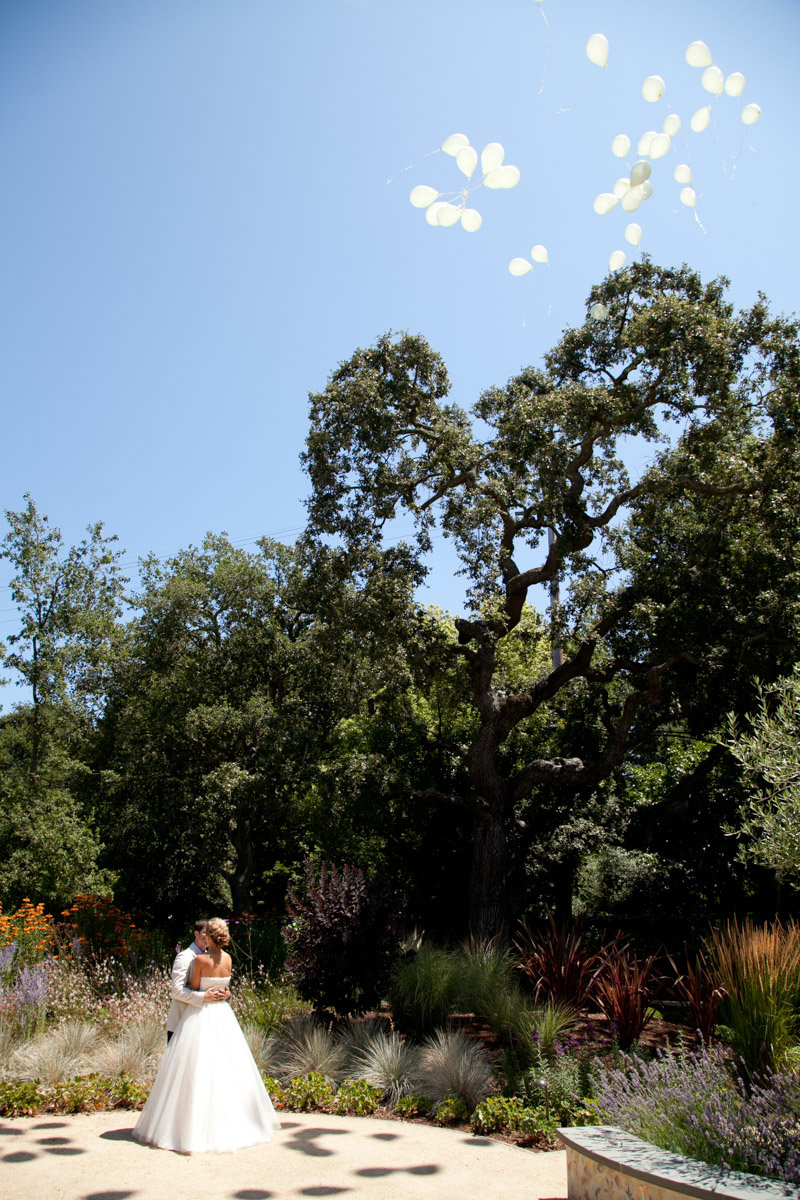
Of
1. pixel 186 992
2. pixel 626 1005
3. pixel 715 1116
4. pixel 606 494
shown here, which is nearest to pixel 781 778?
pixel 715 1116

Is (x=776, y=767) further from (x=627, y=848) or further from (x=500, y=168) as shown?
(x=627, y=848)

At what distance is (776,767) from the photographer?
613cm

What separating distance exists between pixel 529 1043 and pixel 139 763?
13.2m

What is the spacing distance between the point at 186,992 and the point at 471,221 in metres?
5.78

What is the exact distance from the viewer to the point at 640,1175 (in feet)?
13.6

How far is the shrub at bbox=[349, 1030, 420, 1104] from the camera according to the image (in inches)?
287

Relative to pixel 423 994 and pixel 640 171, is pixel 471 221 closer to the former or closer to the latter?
pixel 640 171

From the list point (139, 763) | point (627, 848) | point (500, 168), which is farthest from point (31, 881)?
point (500, 168)

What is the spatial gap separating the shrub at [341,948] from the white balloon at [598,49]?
7868 mm

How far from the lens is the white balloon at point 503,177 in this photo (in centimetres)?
486

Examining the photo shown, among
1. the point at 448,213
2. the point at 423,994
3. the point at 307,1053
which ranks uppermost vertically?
the point at 448,213

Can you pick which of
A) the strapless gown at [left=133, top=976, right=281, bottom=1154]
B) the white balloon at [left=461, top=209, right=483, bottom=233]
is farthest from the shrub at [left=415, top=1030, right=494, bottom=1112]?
the white balloon at [left=461, top=209, right=483, bottom=233]

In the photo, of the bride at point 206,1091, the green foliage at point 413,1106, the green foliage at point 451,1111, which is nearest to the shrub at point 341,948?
the green foliage at point 413,1106

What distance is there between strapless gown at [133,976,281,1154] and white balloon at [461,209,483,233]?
566 cm
